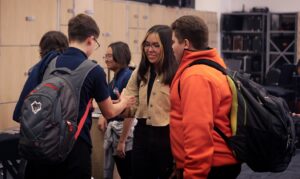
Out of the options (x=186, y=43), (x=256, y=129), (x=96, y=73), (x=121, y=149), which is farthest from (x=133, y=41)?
(x=256, y=129)

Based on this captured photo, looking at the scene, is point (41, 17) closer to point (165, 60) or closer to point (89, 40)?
point (165, 60)

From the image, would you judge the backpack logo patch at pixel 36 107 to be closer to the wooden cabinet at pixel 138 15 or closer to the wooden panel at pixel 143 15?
the wooden cabinet at pixel 138 15

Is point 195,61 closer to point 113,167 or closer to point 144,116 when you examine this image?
point 144,116

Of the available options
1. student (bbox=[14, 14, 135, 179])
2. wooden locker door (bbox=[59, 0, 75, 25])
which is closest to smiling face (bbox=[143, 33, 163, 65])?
student (bbox=[14, 14, 135, 179])

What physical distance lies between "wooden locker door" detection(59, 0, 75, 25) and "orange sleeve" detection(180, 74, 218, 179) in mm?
4531

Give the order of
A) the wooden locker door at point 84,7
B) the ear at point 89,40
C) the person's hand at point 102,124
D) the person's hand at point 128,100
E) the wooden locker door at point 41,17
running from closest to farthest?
1. the ear at point 89,40
2. the person's hand at point 128,100
3. the person's hand at point 102,124
4. the wooden locker door at point 41,17
5. the wooden locker door at point 84,7

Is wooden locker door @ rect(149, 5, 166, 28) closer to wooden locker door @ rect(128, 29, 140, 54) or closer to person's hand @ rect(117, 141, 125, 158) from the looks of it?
wooden locker door @ rect(128, 29, 140, 54)

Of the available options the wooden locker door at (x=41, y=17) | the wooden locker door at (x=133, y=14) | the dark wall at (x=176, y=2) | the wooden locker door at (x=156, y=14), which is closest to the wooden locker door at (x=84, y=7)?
the wooden locker door at (x=41, y=17)

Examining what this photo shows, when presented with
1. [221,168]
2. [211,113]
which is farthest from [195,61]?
[221,168]

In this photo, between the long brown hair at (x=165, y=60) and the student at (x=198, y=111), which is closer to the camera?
the student at (x=198, y=111)

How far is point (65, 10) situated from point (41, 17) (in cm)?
→ 49

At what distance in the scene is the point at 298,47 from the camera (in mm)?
11859

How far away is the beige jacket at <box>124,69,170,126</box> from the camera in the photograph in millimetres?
3248

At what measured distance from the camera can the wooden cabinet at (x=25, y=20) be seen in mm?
5578
